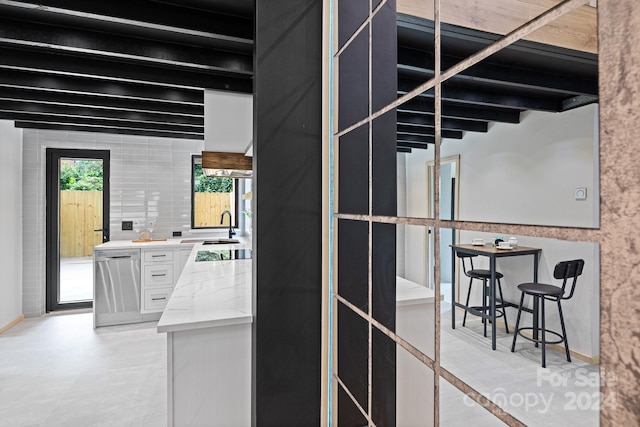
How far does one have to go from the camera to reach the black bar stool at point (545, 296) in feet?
1.26

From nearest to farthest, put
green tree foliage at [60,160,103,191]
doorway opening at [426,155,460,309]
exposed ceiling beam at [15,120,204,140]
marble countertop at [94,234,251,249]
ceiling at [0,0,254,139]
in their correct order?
1. doorway opening at [426,155,460,309]
2. ceiling at [0,0,254,139]
3. exposed ceiling beam at [15,120,204,140]
4. marble countertop at [94,234,251,249]
5. green tree foliage at [60,160,103,191]

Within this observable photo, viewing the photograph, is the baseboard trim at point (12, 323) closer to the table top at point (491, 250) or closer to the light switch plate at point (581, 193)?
the table top at point (491, 250)

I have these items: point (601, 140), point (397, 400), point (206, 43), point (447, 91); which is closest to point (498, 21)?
point (447, 91)

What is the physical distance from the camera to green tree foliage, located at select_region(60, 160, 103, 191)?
484 centimetres

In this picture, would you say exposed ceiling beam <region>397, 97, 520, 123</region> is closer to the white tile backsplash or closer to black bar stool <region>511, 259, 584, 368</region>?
black bar stool <region>511, 259, 584, 368</region>

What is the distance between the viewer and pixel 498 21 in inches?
18.6

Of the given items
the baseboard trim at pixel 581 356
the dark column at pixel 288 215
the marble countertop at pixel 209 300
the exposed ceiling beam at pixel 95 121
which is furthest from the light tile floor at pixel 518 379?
the exposed ceiling beam at pixel 95 121

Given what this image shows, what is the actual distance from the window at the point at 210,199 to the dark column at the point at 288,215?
4.61 m

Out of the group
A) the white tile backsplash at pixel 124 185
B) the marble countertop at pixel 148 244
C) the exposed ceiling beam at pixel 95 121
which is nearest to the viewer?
the exposed ceiling beam at pixel 95 121

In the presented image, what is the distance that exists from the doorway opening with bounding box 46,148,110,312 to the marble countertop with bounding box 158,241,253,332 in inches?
122

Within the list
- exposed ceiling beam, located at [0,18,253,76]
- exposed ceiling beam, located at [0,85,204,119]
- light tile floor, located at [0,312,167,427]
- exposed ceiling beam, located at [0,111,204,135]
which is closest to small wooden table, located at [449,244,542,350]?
exposed ceiling beam, located at [0,18,253,76]

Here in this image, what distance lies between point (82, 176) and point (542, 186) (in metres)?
5.80

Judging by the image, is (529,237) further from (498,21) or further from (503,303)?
(498,21)

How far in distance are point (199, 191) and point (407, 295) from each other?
525 centimetres
